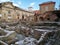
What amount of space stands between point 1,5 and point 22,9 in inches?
206

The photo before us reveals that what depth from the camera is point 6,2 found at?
82.8 feet

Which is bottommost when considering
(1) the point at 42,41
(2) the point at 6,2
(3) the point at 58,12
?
(1) the point at 42,41

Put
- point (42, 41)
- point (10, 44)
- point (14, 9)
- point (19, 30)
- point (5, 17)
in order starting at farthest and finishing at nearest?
point (14, 9) < point (5, 17) < point (19, 30) < point (10, 44) < point (42, 41)

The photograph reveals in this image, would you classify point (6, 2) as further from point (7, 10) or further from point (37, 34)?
point (37, 34)

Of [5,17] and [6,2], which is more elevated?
[6,2]

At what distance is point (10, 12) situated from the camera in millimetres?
25641

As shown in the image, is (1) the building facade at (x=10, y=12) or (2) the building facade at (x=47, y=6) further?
(1) the building facade at (x=10, y=12)

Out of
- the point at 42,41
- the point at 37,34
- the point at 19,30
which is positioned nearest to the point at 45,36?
the point at 42,41

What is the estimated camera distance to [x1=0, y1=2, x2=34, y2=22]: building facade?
24.1 m

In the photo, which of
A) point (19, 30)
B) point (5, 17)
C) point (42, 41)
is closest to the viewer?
point (42, 41)

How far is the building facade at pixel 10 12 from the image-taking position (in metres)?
24.1

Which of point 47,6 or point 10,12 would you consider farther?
point 10,12

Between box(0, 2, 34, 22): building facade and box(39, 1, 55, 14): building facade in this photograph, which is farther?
box(0, 2, 34, 22): building facade

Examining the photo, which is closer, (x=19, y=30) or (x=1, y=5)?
(x=19, y=30)
